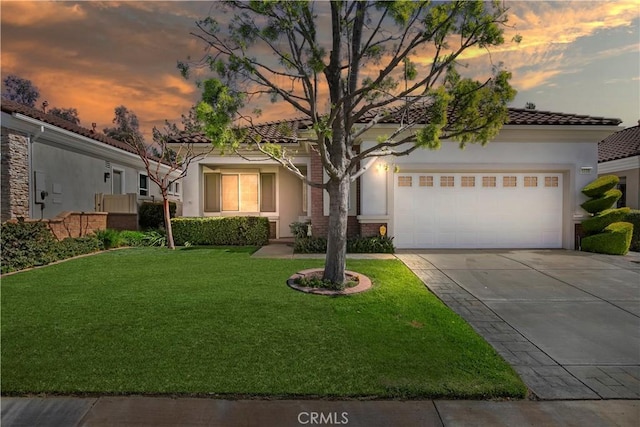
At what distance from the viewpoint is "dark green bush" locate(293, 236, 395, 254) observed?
10430mm

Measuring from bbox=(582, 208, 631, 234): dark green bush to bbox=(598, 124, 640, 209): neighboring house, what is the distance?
415cm

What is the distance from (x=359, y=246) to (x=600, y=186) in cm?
770

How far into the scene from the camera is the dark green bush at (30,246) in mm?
8094

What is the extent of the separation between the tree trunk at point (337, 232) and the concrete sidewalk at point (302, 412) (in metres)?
3.54

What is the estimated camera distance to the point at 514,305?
5.72 m

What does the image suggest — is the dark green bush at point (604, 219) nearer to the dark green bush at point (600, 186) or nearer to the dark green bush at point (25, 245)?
the dark green bush at point (600, 186)

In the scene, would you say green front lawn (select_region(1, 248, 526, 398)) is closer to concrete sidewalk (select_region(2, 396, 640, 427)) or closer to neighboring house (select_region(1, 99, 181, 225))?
concrete sidewalk (select_region(2, 396, 640, 427))

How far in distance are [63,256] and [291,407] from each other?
9470 millimetres

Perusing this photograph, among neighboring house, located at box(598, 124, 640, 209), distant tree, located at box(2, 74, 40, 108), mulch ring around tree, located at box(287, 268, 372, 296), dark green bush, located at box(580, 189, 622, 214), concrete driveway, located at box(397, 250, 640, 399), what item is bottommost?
concrete driveway, located at box(397, 250, 640, 399)

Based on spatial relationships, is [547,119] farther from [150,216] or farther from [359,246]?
[150,216]

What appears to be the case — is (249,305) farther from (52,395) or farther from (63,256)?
(63,256)

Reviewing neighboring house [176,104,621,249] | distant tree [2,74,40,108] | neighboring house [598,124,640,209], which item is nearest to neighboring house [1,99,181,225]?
neighboring house [176,104,621,249]

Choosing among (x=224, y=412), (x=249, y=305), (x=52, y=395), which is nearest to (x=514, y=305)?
(x=249, y=305)

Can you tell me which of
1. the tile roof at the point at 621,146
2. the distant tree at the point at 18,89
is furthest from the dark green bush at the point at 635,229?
the distant tree at the point at 18,89
